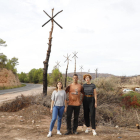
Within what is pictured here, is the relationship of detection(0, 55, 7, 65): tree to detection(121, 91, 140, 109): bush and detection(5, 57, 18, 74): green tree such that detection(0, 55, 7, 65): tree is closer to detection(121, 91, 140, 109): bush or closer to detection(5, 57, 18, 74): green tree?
detection(5, 57, 18, 74): green tree

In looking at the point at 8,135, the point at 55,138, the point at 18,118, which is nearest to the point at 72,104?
the point at 55,138

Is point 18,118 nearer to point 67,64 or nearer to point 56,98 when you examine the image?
point 56,98

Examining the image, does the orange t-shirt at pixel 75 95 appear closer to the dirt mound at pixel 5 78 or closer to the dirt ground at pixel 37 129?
the dirt ground at pixel 37 129

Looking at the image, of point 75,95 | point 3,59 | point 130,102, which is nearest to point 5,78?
point 3,59

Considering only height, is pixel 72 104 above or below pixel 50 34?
below

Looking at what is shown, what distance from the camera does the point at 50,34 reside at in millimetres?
12203

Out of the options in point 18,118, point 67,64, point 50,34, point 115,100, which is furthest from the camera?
point 67,64

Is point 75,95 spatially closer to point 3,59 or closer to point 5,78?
point 5,78

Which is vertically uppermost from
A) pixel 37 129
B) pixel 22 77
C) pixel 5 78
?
pixel 22 77

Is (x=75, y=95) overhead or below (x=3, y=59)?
below

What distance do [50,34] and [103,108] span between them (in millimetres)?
6714

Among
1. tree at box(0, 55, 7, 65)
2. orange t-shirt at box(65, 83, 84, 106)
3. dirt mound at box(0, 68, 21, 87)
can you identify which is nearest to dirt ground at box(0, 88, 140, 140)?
orange t-shirt at box(65, 83, 84, 106)

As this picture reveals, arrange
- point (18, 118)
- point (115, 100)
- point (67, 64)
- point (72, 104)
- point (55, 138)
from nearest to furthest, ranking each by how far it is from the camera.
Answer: point (55, 138)
point (72, 104)
point (18, 118)
point (115, 100)
point (67, 64)

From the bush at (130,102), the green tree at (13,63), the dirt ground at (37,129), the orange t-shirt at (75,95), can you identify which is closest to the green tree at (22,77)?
the green tree at (13,63)
